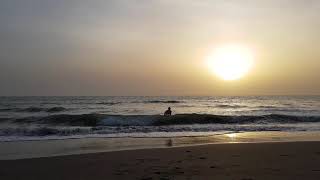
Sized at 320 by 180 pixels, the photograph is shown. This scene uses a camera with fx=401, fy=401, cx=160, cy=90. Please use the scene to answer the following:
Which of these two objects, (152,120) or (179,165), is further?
(152,120)

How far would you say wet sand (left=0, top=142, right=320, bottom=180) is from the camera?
8388 mm

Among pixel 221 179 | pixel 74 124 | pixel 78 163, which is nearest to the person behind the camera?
pixel 221 179

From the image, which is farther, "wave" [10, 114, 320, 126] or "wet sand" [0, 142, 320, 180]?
"wave" [10, 114, 320, 126]

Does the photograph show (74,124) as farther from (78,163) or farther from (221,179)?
(221,179)

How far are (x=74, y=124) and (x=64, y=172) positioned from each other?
750 inches

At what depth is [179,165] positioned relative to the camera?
9523mm

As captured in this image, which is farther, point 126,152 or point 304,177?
point 126,152

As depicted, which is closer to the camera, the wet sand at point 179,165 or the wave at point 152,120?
the wet sand at point 179,165

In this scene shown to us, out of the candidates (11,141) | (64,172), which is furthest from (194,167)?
(11,141)

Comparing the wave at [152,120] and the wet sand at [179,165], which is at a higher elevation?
the wet sand at [179,165]

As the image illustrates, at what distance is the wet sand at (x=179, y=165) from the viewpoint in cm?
839

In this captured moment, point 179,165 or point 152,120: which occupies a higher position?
point 179,165

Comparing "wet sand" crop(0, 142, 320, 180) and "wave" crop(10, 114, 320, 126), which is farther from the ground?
"wet sand" crop(0, 142, 320, 180)

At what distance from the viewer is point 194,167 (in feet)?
30.2
